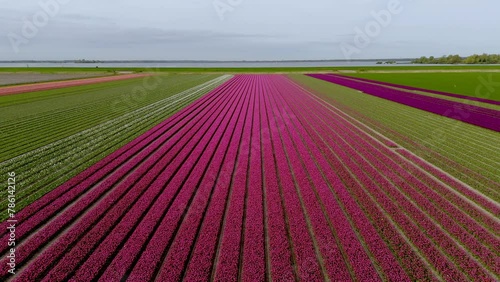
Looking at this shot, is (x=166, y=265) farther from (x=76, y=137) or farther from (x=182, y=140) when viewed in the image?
(x=76, y=137)

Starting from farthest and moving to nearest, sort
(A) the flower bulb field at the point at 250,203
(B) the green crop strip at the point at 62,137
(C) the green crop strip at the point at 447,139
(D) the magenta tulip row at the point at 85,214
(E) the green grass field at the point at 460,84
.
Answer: (E) the green grass field at the point at 460,84 → (C) the green crop strip at the point at 447,139 → (B) the green crop strip at the point at 62,137 → (D) the magenta tulip row at the point at 85,214 → (A) the flower bulb field at the point at 250,203

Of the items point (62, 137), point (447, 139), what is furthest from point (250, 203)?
point (447, 139)

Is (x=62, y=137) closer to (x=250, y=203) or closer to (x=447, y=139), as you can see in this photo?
(x=250, y=203)

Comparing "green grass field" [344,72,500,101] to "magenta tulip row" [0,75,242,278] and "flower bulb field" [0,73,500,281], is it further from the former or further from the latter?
"magenta tulip row" [0,75,242,278]

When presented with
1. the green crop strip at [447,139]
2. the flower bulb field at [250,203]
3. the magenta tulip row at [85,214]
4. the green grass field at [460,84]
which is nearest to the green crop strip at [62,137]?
the flower bulb field at [250,203]

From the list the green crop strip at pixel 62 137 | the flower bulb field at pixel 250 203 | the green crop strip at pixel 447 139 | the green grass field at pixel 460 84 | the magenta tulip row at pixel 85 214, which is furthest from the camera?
the green grass field at pixel 460 84

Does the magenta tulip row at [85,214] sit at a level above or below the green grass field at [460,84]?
below

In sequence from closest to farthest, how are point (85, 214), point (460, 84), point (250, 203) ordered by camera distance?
1. point (85, 214)
2. point (250, 203)
3. point (460, 84)

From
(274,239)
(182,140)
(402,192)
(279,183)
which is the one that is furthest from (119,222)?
(402,192)

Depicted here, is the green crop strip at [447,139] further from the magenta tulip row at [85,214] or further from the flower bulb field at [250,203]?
the magenta tulip row at [85,214]
